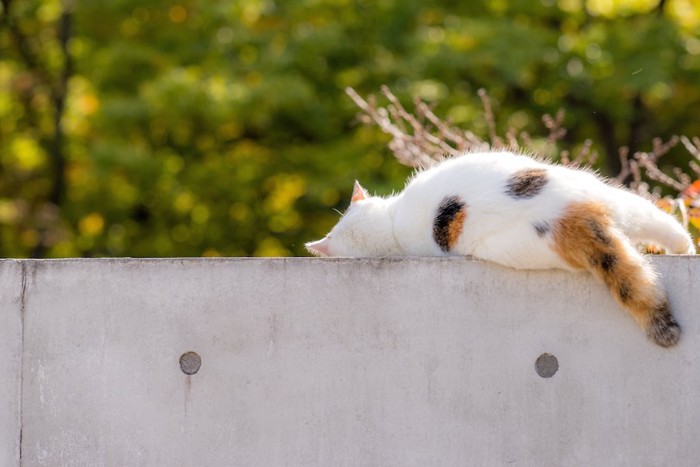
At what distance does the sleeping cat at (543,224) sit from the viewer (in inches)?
142

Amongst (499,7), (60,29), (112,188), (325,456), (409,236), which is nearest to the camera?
(325,456)

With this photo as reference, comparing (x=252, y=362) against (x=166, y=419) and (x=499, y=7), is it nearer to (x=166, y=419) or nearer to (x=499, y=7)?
(x=166, y=419)

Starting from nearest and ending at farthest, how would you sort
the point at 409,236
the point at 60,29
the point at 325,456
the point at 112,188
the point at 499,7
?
the point at 325,456 → the point at 409,236 → the point at 499,7 → the point at 112,188 → the point at 60,29

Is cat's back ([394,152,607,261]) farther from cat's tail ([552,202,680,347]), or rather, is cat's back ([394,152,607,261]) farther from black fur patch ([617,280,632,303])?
black fur patch ([617,280,632,303])

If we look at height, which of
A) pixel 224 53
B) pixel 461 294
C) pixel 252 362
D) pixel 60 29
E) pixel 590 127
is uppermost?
pixel 60 29

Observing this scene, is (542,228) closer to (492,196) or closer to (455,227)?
(492,196)

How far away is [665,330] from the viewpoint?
3.67 m

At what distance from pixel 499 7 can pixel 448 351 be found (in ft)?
35.6

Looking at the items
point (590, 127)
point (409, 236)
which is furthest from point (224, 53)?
point (409, 236)

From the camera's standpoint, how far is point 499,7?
13922 mm

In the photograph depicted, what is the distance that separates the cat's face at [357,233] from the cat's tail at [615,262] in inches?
36.7

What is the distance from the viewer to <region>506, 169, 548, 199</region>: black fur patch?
3770 mm

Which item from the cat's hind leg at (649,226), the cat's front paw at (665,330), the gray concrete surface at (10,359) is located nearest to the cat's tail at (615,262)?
the cat's front paw at (665,330)

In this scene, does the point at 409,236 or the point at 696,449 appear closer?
the point at 696,449
